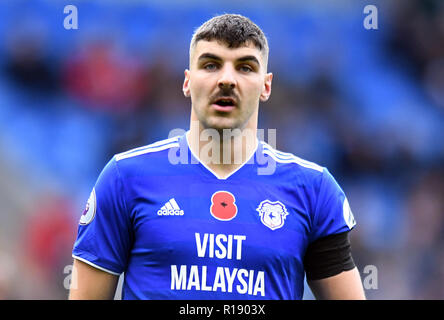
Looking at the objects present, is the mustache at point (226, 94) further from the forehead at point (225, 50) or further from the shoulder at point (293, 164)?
the shoulder at point (293, 164)

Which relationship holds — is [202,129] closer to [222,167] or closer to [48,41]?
[222,167]

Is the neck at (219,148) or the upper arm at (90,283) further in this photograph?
the neck at (219,148)

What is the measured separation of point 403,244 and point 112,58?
3.59 m

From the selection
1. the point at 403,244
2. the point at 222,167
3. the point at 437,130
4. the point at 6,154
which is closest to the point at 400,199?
the point at 403,244

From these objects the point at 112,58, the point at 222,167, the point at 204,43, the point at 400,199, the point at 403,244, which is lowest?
the point at 403,244

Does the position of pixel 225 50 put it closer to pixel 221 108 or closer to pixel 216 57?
pixel 216 57

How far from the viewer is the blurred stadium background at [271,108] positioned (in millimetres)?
6762

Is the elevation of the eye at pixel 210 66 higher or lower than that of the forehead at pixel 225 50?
lower

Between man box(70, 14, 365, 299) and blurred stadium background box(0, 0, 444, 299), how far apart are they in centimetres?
336

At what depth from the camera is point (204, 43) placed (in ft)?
10.1

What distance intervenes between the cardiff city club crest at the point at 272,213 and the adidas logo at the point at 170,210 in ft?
1.15

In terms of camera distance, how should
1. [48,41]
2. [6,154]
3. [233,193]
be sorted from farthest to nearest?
1. [48,41]
2. [6,154]
3. [233,193]

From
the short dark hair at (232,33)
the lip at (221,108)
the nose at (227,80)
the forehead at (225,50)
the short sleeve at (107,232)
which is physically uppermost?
the short dark hair at (232,33)

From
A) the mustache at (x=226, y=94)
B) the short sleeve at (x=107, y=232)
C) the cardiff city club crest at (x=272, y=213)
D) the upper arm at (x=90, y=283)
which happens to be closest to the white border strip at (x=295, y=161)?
the cardiff city club crest at (x=272, y=213)
